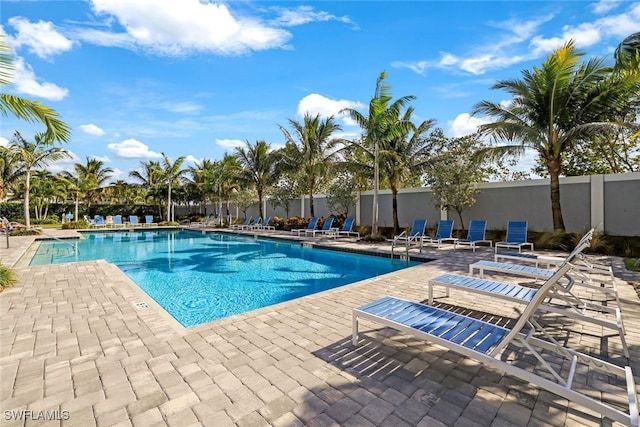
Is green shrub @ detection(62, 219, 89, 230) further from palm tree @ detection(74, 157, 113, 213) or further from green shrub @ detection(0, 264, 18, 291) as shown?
green shrub @ detection(0, 264, 18, 291)

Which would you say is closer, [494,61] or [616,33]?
[616,33]

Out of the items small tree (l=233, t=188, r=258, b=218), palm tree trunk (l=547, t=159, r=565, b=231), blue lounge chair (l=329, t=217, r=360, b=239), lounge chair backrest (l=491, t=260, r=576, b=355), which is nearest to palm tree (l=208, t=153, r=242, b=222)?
small tree (l=233, t=188, r=258, b=218)

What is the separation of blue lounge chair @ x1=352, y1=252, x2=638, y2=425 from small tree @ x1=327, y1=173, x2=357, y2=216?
1424 centimetres

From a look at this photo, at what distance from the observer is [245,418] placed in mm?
2230

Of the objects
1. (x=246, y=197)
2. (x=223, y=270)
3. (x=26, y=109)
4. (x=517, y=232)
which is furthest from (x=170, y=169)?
(x=517, y=232)

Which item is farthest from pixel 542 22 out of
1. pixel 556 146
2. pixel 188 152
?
pixel 188 152

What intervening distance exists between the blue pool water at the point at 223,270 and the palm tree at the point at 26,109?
3919 millimetres

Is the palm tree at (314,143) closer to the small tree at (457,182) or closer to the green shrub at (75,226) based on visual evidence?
the small tree at (457,182)

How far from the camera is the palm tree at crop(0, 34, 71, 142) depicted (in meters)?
4.66

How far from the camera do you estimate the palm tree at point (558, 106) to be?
34.2ft

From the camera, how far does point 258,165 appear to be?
22.5 metres

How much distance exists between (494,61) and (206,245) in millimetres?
15340

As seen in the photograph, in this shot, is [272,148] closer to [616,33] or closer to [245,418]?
[616,33]

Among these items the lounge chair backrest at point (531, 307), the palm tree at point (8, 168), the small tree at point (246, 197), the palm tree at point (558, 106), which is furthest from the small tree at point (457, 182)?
the palm tree at point (8, 168)
